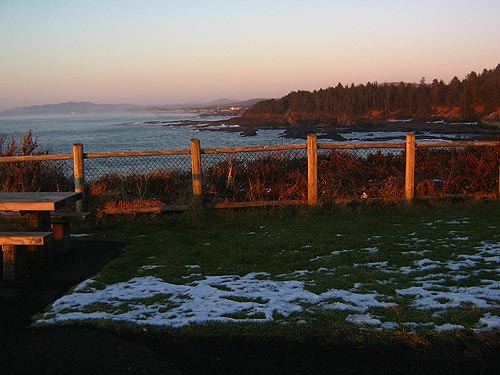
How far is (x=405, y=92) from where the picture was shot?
91250 millimetres

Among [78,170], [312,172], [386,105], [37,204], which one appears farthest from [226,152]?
[386,105]

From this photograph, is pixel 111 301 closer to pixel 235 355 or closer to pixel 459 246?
pixel 235 355

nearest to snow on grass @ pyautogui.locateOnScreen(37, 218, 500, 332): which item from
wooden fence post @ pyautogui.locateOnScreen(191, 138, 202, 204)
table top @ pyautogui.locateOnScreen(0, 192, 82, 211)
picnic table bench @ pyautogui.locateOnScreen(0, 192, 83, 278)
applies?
picnic table bench @ pyautogui.locateOnScreen(0, 192, 83, 278)

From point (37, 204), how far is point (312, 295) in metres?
3.64

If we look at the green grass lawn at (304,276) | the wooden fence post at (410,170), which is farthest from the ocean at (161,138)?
the wooden fence post at (410,170)

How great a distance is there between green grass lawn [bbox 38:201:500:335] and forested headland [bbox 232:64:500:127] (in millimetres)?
55652

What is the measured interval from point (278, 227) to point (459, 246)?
2991mm

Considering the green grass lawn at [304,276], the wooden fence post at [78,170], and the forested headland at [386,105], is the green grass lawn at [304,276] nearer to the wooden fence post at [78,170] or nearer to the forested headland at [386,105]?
the wooden fence post at [78,170]

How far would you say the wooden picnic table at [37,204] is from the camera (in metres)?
6.45

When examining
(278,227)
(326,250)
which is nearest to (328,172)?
(278,227)

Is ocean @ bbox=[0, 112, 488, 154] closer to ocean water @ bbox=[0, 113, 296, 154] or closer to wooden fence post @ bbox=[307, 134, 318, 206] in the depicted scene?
ocean water @ bbox=[0, 113, 296, 154]

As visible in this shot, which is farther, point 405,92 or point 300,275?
point 405,92

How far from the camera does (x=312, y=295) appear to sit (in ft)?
16.8

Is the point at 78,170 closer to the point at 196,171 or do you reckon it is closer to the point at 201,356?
the point at 196,171
